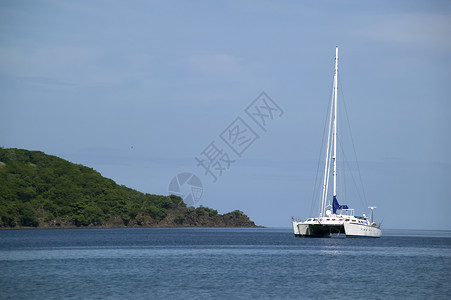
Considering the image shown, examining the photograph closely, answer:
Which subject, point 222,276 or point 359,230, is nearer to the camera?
point 222,276

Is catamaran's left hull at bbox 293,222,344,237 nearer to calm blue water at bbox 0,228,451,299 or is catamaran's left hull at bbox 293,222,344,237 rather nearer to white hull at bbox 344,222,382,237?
white hull at bbox 344,222,382,237

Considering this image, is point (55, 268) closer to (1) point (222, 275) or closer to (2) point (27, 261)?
(2) point (27, 261)

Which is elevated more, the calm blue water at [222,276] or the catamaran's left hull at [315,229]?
the catamaran's left hull at [315,229]

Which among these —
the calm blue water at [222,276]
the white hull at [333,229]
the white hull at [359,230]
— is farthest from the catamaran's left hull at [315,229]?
the calm blue water at [222,276]

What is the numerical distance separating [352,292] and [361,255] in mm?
39760

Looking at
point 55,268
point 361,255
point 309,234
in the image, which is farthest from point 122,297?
point 309,234

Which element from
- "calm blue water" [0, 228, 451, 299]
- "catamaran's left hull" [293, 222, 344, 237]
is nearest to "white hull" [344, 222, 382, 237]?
"catamaran's left hull" [293, 222, 344, 237]

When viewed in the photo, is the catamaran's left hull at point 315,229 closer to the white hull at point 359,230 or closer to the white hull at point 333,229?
the white hull at point 333,229

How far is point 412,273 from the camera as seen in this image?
64.7m

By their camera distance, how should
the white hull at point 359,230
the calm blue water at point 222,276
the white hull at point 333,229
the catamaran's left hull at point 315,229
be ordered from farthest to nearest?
the catamaran's left hull at point 315,229 → the white hull at point 333,229 → the white hull at point 359,230 → the calm blue water at point 222,276

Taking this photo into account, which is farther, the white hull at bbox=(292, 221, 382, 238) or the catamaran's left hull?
the catamaran's left hull

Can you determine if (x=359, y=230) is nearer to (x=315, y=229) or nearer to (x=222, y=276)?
(x=315, y=229)

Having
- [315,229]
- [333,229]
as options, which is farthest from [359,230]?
[315,229]

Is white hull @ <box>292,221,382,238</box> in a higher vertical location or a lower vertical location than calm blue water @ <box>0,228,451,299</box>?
higher
